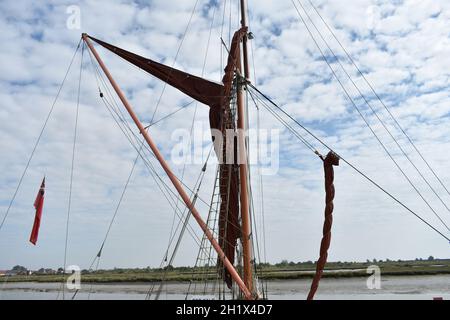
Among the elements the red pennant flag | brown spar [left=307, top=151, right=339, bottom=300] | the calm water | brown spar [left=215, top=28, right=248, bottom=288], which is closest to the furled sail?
brown spar [left=215, top=28, right=248, bottom=288]

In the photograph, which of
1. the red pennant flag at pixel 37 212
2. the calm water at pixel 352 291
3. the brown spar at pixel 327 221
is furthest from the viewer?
the calm water at pixel 352 291

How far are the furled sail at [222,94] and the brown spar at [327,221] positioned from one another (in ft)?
14.3

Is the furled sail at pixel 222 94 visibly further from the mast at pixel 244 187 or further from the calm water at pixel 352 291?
the calm water at pixel 352 291

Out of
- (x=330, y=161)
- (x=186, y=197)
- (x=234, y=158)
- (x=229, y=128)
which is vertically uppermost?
(x=229, y=128)

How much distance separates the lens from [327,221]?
44.1 ft

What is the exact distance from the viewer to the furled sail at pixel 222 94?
57.7 ft

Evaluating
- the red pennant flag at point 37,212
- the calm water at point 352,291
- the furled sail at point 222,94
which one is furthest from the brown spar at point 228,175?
the calm water at point 352,291

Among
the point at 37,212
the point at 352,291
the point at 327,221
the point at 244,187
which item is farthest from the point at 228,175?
the point at 352,291

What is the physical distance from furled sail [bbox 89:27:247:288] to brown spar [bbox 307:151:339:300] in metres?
4.37

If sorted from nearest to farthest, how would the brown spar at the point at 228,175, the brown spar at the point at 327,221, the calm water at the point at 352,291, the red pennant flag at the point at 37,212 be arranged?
the brown spar at the point at 327,221, the red pennant flag at the point at 37,212, the brown spar at the point at 228,175, the calm water at the point at 352,291
